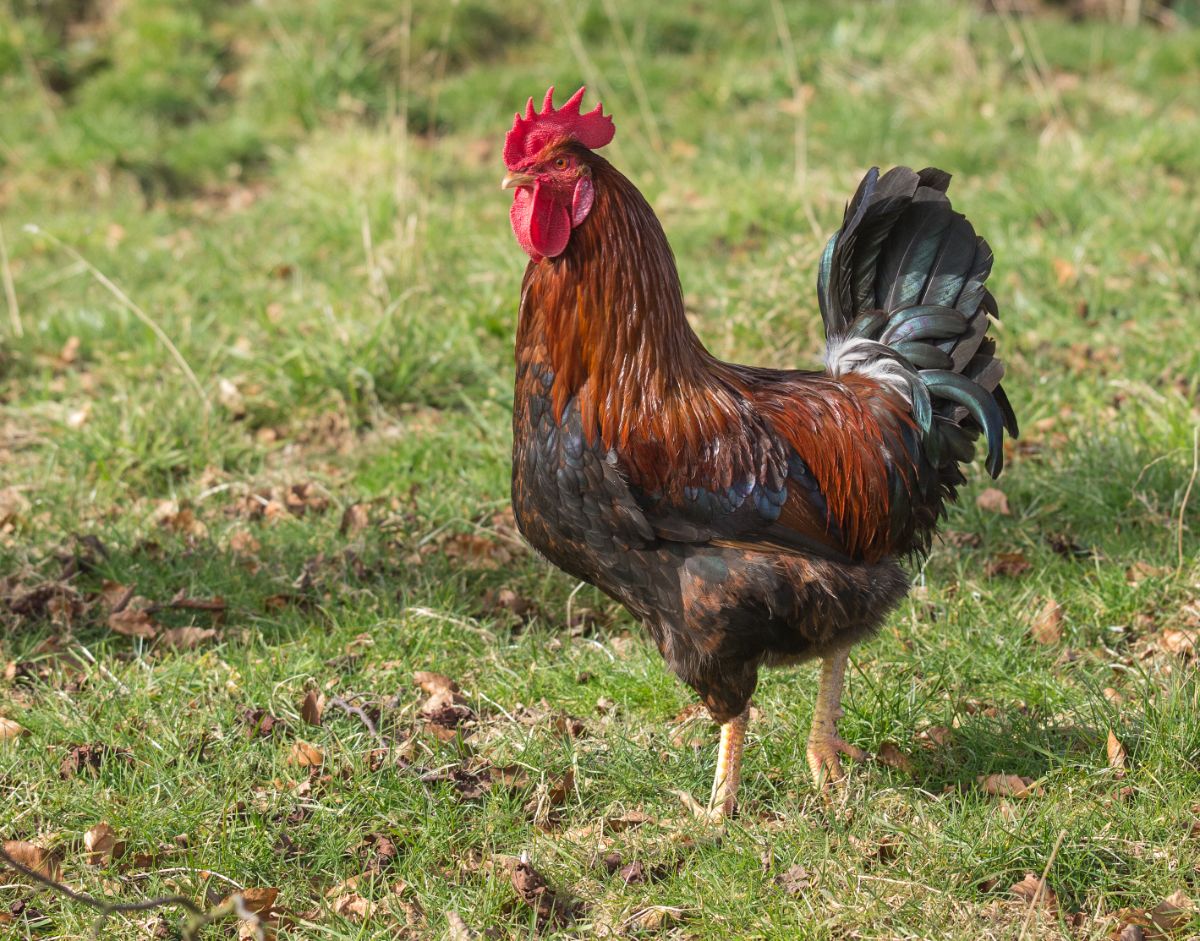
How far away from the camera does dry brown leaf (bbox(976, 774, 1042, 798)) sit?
3373 millimetres

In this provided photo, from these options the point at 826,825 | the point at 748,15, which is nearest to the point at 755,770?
the point at 826,825

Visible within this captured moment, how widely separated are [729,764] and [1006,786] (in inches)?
31.0

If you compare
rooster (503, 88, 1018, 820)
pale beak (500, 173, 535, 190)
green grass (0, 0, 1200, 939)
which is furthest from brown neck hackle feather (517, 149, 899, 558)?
green grass (0, 0, 1200, 939)

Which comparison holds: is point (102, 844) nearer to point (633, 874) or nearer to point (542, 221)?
point (633, 874)

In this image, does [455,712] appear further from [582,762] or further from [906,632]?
[906,632]

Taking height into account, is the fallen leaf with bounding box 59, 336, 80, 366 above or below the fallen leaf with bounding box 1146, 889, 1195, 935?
above

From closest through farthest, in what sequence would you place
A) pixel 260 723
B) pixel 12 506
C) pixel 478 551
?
pixel 260 723, pixel 478 551, pixel 12 506

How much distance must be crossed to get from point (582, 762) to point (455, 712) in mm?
492

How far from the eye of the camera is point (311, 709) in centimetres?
383

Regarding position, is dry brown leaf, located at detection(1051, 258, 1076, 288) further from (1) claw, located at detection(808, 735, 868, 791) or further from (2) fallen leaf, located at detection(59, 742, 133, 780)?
(2) fallen leaf, located at detection(59, 742, 133, 780)

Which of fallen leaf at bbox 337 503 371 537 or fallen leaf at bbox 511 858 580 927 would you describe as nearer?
fallen leaf at bbox 511 858 580 927

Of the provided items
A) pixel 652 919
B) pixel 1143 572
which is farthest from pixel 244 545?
pixel 1143 572

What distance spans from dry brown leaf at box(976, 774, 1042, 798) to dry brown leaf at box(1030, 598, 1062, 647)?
2.45 ft

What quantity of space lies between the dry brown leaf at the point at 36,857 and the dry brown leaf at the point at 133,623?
105 centimetres
